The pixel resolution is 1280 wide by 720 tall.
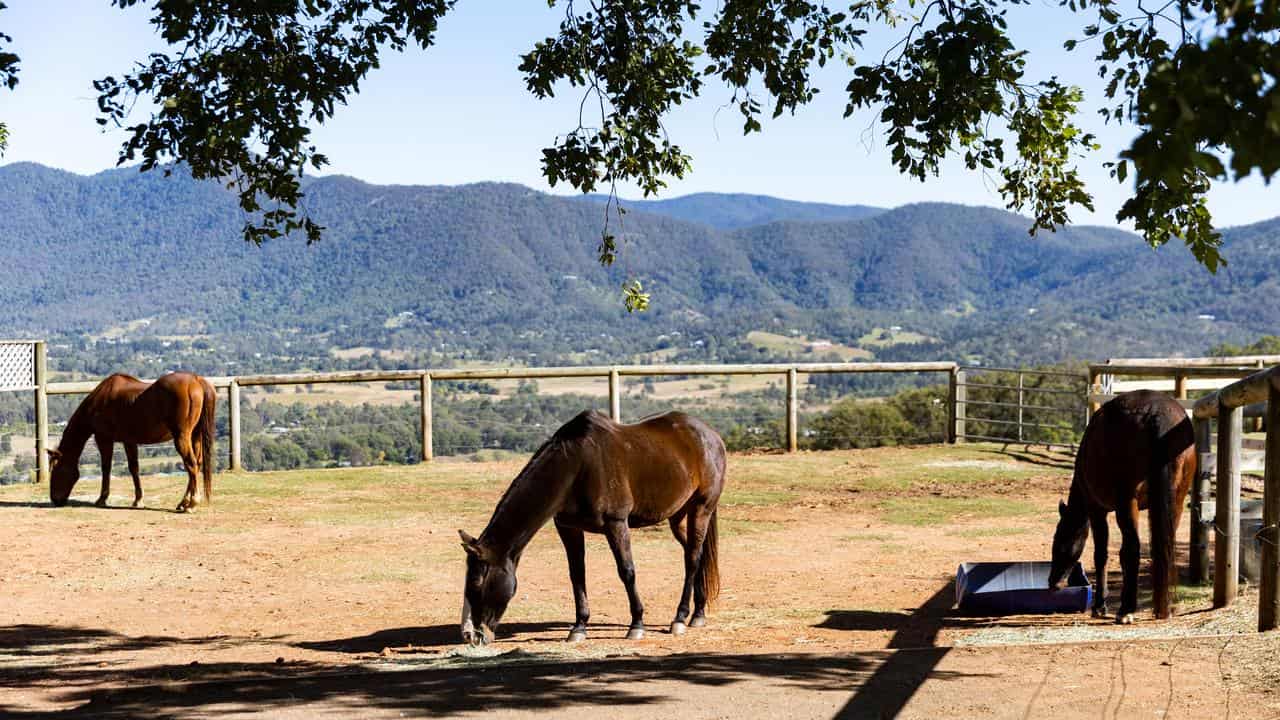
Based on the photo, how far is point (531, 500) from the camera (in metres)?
6.69

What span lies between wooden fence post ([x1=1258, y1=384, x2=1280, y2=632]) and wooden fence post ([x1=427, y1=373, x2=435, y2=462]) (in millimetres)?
11624

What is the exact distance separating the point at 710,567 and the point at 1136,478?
2.59 meters

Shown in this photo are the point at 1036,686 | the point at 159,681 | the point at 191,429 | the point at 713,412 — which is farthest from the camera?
the point at 713,412

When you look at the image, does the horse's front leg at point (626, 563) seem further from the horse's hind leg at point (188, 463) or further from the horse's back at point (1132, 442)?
the horse's hind leg at point (188, 463)

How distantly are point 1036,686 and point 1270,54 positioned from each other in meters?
3.01

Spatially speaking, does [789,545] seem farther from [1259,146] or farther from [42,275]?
[42,275]

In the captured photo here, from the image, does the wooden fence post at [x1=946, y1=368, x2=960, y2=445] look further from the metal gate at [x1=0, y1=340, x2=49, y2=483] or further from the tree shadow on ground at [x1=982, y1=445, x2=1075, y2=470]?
the metal gate at [x1=0, y1=340, x2=49, y2=483]

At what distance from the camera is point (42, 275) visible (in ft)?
391

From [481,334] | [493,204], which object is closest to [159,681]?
[481,334]

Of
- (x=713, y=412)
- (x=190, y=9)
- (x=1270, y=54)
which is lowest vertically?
(x=713, y=412)

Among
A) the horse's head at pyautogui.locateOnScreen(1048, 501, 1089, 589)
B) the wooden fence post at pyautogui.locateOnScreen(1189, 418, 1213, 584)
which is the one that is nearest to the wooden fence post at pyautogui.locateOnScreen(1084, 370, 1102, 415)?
the wooden fence post at pyautogui.locateOnScreen(1189, 418, 1213, 584)

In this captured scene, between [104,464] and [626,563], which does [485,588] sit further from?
[104,464]

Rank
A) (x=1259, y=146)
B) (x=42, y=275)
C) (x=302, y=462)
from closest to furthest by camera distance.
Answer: (x=1259, y=146), (x=302, y=462), (x=42, y=275)

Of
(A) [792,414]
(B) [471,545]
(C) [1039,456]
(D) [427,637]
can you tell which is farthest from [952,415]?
(B) [471,545]
